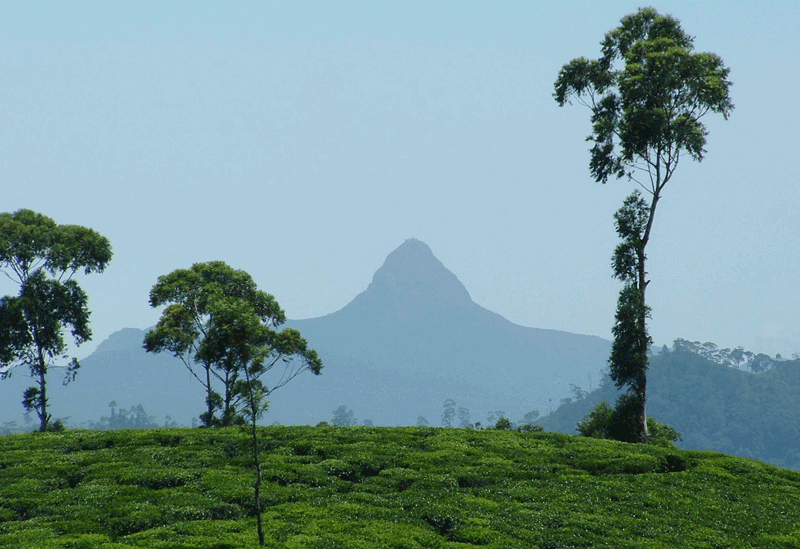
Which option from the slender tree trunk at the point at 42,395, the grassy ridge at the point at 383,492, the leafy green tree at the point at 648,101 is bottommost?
the grassy ridge at the point at 383,492

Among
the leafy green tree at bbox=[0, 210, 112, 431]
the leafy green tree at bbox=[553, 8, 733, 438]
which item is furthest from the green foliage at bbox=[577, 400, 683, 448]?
the leafy green tree at bbox=[0, 210, 112, 431]

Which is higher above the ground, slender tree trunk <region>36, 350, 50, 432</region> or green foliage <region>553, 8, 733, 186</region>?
green foliage <region>553, 8, 733, 186</region>

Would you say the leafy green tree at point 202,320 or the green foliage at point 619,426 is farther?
the leafy green tree at point 202,320

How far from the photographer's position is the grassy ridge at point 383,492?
28.3m

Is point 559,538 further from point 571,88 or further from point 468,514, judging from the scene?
point 571,88

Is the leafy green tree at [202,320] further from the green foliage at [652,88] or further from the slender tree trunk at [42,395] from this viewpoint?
the green foliage at [652,88]

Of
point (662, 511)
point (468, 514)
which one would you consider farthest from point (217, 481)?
point (662, 511)

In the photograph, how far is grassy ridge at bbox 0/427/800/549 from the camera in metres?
28.3

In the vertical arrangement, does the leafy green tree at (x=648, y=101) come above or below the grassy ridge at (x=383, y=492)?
above

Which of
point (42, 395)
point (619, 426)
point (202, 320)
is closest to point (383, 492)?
point (619, 426)

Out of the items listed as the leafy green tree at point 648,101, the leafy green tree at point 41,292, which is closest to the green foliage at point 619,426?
the leafy green tree at point 648,101

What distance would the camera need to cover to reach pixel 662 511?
3175 cm

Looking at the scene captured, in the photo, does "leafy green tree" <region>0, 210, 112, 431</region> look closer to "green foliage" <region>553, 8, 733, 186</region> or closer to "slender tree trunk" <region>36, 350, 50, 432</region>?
"slender tree trunk" <region>36, 350, 50, 432</region>

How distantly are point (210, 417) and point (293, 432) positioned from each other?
27.2 metres
